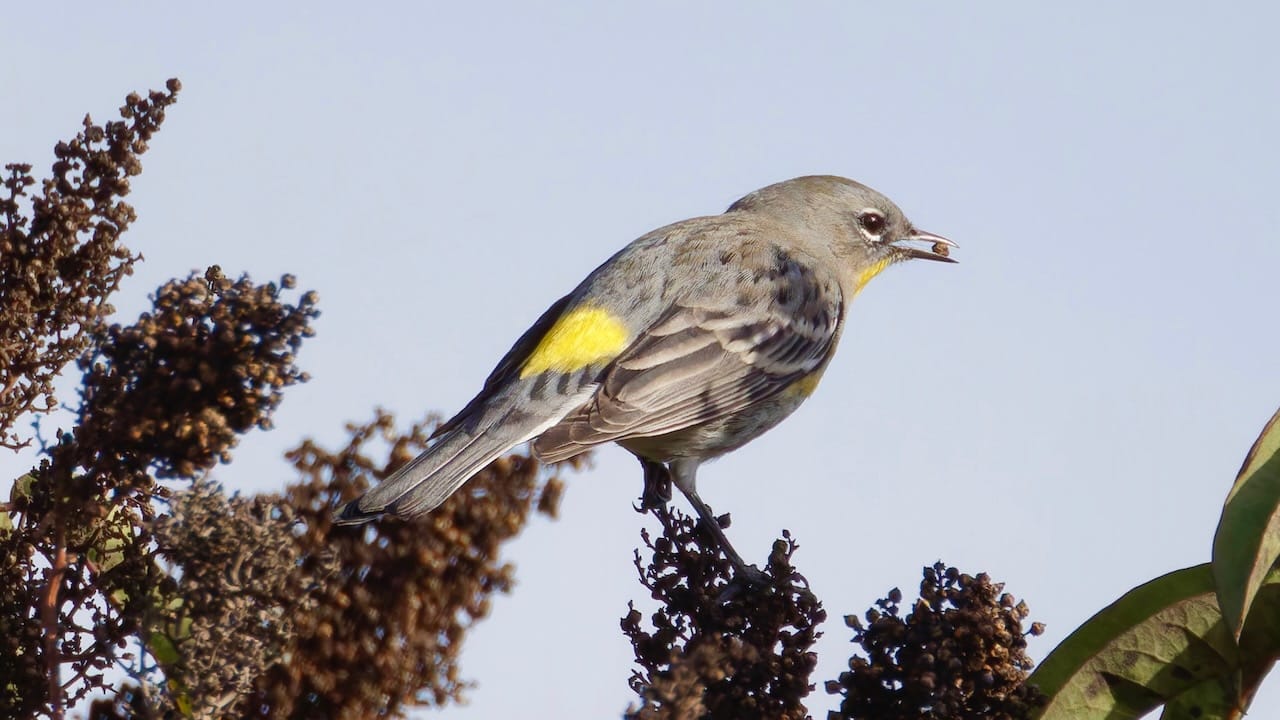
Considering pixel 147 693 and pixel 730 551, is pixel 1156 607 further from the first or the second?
pixel 730 551

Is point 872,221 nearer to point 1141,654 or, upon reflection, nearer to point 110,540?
point 1141,654

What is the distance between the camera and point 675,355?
215 inches

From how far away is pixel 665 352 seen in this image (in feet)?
17.8

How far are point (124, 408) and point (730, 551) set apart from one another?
3219 millimetres

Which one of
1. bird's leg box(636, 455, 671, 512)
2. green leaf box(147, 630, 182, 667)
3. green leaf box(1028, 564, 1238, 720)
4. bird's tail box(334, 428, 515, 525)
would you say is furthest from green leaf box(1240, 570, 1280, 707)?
bird's leg box(636, 455, 671, 512)

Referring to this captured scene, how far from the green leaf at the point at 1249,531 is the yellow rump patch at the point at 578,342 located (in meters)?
2.93

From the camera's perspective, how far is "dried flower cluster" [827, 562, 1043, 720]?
2949 mm

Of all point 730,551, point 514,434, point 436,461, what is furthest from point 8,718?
point 730,551

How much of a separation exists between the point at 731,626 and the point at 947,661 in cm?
70

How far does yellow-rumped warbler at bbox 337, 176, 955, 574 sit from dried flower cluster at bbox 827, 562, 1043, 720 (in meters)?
1.50

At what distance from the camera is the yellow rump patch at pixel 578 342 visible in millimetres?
5266

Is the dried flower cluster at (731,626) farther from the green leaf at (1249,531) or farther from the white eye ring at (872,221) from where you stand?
the white eye ring at (872,221)

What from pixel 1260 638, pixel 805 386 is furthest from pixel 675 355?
pixel 1260 638

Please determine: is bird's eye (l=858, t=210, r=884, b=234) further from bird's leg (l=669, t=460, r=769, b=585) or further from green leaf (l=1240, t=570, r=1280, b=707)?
green leaf (l=1240, t=570, r=1280, b=707)
